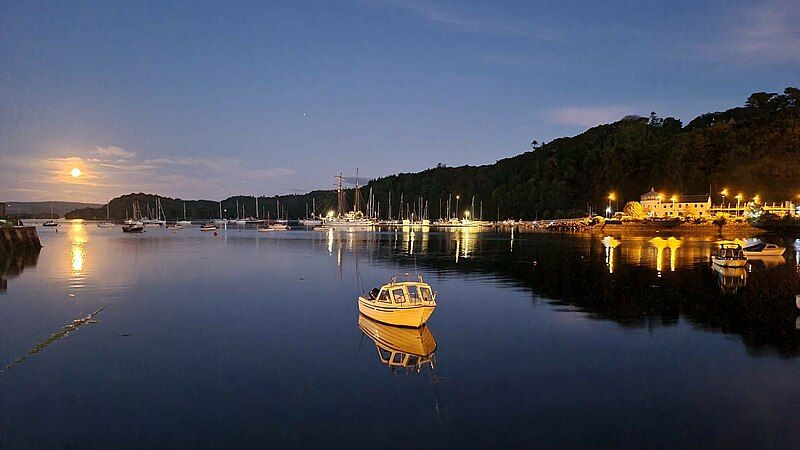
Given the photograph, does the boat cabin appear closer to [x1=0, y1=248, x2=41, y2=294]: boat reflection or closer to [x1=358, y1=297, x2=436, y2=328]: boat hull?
[x1=358, y1=297, x2=436, y2=328]: boat hull

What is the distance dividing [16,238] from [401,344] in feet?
255

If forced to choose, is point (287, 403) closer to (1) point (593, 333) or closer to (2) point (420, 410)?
(2) point (420, 410)

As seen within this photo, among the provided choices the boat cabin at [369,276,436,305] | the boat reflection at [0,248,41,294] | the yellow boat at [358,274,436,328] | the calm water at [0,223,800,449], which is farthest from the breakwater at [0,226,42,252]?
the boat cabin at [369,276,436,305]

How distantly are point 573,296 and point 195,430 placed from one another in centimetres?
2911

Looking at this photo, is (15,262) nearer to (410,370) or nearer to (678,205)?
(410,370)

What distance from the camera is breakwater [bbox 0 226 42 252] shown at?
7080 centimetres

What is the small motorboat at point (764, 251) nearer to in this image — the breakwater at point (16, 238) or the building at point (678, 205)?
the breakwater at point (16, 238)

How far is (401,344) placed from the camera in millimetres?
23391

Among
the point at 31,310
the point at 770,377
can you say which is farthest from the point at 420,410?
the point at 31,310

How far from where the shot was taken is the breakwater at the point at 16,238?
70800mm

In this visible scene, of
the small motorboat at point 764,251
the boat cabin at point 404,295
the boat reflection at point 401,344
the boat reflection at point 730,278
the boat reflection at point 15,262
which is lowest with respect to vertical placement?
the boat reflection at point 15,262

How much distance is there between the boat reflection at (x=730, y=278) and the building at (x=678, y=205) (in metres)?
122

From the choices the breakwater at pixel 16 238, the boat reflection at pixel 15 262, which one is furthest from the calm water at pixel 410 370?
the breakwater at pixel 16 238

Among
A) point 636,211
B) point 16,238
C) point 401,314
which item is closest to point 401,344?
point 401,314
